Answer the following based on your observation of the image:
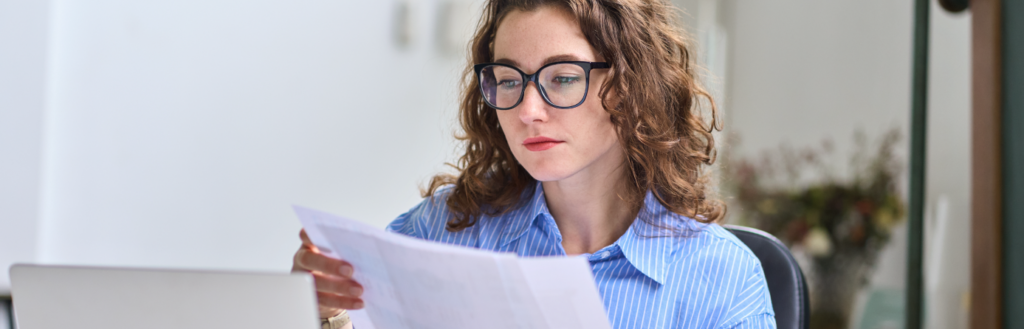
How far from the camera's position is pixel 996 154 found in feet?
4.17

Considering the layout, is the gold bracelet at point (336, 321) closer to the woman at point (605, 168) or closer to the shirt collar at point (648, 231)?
the woman at point (605, 168)

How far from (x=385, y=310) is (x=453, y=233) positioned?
44 centimetres

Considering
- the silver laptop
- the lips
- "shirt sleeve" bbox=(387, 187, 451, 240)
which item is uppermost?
the lips

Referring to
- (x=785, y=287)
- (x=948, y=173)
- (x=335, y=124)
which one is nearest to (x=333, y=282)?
(x=785, y=287)

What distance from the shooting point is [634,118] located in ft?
2.95

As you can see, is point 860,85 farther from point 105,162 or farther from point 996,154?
point 105,162

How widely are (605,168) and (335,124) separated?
1.00 metres

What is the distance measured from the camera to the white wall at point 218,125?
121 centimetres

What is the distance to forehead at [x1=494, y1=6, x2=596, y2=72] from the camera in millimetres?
866

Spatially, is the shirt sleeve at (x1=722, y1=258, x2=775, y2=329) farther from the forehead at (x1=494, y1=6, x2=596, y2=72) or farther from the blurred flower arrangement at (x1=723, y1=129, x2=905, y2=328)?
the blurred flower arrangement at (x1=723, y1=129, x2=905, y2=328)

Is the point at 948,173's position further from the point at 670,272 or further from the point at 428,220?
the point at 428,220

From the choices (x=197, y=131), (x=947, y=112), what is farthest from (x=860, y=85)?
(x=197, y=131)

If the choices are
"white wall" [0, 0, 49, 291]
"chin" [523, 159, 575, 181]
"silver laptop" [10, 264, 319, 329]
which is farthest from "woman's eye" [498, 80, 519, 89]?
"white wall" [0, 0, 49, 291]

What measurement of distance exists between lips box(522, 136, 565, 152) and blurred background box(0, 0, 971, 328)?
16.6 inches
